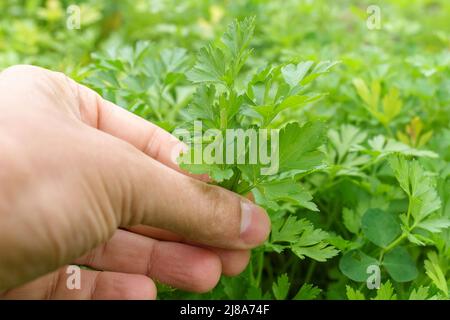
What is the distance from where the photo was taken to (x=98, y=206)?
2.78 ft

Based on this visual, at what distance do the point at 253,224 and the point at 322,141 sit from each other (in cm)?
19

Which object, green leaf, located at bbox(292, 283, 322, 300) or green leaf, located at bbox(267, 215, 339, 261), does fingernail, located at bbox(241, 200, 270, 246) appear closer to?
green leaf, located at bbox(267, 215, 339, 261)

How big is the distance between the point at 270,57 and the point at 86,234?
144cm

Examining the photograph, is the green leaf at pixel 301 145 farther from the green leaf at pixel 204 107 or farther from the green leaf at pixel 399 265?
the green leaf at pixel 399 265

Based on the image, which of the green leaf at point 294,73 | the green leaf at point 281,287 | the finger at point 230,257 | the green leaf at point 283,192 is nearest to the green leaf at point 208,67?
the green leaf at point 294,73

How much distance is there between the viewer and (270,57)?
2.14m

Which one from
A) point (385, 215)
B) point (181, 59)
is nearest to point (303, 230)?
point (385, 215)

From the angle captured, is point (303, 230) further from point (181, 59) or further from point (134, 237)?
point (181, 59)

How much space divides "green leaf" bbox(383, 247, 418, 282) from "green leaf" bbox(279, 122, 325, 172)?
34cm

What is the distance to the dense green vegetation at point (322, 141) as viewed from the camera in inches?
39.2

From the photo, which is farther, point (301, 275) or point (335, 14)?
point (335, 14)

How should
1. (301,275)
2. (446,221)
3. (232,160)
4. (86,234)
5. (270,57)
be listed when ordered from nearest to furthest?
(86,234), (232,160), (446,221), (301,275), (270,57)

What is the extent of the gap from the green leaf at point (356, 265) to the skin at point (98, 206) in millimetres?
218

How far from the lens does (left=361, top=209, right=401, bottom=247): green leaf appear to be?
Result: 117 cm
